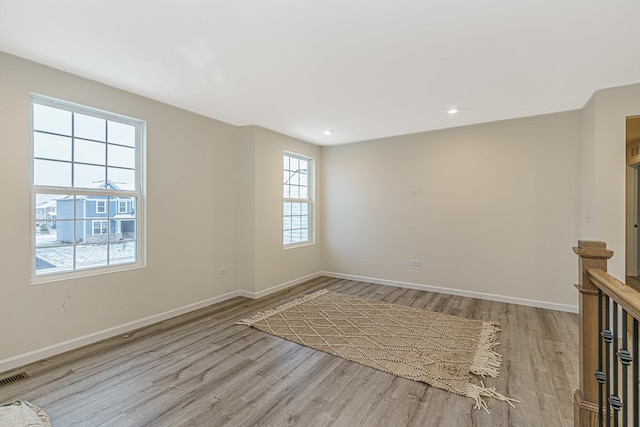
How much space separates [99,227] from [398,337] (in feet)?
10.6

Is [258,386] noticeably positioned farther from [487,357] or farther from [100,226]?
[100,226]

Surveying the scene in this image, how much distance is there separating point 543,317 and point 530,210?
136 centimetres

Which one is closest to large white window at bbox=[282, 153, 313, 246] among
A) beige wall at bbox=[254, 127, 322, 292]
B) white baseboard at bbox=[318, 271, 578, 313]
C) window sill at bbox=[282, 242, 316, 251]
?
window sill at bbox=[282, 242, 316, 251]

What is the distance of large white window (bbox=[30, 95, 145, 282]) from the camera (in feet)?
8.43

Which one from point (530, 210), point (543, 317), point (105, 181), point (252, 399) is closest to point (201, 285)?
point (105, 181)

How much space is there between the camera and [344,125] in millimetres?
4266

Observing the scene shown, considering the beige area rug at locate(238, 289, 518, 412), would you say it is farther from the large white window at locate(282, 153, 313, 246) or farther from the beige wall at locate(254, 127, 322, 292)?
the large white window at locate(282, 153, 313, 246)

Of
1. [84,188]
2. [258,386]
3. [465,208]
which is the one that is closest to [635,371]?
[258,386]

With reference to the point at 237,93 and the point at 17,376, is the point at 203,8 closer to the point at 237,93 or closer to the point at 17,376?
the point at 237,93

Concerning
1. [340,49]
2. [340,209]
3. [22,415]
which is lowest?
[22,415]

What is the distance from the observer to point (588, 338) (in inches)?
58.2

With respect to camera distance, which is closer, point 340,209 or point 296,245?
point 296,245

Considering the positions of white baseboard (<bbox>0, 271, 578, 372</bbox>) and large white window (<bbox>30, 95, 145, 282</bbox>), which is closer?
white baseboard (<bbox>0, 271, 578, 372</bbox>)

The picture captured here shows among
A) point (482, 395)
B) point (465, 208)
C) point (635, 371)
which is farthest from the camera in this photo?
point (465, 208)
